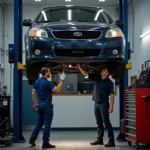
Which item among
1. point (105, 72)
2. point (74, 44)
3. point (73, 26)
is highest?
point (73, 26)

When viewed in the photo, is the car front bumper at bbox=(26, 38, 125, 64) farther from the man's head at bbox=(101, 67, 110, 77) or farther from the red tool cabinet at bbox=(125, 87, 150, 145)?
the red tool cabinet at bbox=(125, 87, 150, 145)

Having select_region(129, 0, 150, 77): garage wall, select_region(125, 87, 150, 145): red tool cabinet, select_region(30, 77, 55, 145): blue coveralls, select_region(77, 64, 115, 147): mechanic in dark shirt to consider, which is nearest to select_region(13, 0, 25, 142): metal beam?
select_region(30, 77, 55, 145): blue coveralls

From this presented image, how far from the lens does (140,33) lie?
13.7m

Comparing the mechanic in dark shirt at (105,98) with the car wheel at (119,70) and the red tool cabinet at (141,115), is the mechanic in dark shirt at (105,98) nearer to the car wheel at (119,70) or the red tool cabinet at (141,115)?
the red tool cabinet at (141,115)

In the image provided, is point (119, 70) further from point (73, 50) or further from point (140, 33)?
point (140, 33)

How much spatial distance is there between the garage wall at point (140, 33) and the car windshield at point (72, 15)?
6294 mm

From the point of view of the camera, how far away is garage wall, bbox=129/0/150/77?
1282cm

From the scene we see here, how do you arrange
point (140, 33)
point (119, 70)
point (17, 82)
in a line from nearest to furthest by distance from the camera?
point (119, 70), point (17, 82), point (140, 33)

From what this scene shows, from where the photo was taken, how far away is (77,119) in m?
11.6

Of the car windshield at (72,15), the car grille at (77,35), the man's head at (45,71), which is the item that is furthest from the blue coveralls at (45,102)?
the car grille at (77,35)

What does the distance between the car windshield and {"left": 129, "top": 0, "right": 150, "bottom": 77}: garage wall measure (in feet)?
20.6

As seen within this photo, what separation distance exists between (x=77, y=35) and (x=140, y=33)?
8.52m

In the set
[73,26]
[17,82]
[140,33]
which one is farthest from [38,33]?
[140,33]

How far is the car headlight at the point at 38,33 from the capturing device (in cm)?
559
